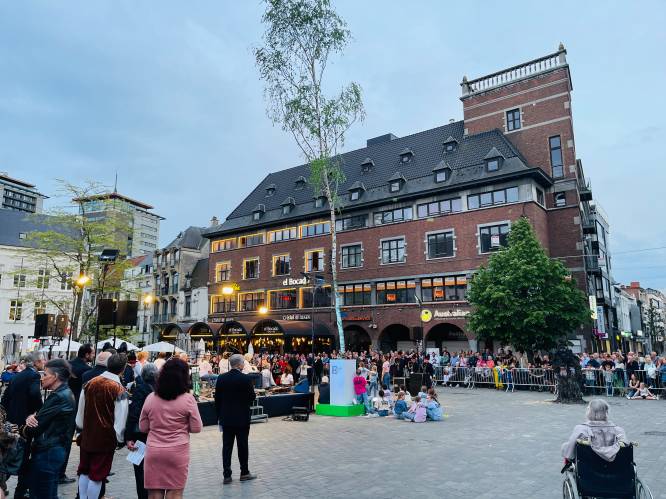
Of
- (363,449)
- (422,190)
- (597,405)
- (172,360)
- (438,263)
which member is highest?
(422,190)

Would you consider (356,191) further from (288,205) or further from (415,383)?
(415,383)

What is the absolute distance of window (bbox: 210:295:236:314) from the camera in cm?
4653

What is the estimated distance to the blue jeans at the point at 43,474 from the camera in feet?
16.6

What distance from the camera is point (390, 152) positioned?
1672 inches

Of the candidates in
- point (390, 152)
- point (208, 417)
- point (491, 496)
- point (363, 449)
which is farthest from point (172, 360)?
point (390, 152)

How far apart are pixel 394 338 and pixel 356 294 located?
4.54 metres

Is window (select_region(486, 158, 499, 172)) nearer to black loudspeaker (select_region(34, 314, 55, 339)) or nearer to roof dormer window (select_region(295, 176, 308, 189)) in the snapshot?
roof dormer window (select_region(295, 176, 308, 189))

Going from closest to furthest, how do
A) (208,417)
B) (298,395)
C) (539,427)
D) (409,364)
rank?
(539,427) → (208,417) → (298,395) → (409,364)

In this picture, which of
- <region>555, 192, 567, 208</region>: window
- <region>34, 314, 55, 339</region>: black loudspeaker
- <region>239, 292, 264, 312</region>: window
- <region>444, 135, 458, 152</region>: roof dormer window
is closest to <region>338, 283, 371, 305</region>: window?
<region>239, 292, 264, 312</region>: window

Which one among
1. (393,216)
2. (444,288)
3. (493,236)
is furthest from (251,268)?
(493,236)

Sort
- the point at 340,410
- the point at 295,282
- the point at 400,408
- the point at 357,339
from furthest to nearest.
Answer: the point at 295,282 < the point at 357,339 < the point at 340,410 < the point at 400,408

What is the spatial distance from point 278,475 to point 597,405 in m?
5.17

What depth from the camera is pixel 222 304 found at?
47750mm

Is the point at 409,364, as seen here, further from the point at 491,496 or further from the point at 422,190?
the point at 491,496
